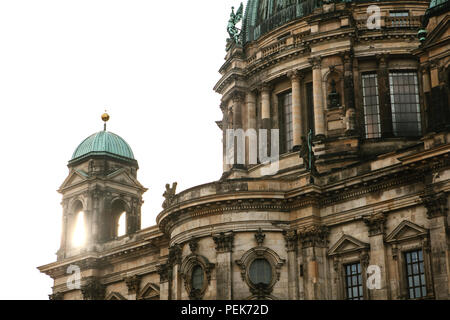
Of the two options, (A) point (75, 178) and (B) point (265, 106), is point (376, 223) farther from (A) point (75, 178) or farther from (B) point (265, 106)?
(A) point (75, 178)

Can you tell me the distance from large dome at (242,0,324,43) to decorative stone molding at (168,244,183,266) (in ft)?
53.4

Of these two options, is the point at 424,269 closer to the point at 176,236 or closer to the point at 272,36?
the point at 176,236

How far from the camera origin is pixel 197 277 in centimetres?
3975

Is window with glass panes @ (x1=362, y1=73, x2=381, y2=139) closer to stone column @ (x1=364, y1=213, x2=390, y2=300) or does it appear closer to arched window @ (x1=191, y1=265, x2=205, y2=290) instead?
stone column @ (x1=364, y1=213, x2=390, y2=300)

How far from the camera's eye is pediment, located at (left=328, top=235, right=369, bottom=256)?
36781mm

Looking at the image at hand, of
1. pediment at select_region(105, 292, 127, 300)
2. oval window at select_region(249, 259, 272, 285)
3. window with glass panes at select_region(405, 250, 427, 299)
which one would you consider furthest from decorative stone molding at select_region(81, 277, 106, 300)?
Answer: window with glass panes at select_region(405, 250, 427, 299)

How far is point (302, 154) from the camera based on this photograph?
40.6 metres

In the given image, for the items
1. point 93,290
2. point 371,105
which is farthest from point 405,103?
point 93,290

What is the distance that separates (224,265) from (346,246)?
5656mm

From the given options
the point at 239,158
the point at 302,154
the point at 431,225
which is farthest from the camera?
the point at 239,158

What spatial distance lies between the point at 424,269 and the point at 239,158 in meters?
16.8
